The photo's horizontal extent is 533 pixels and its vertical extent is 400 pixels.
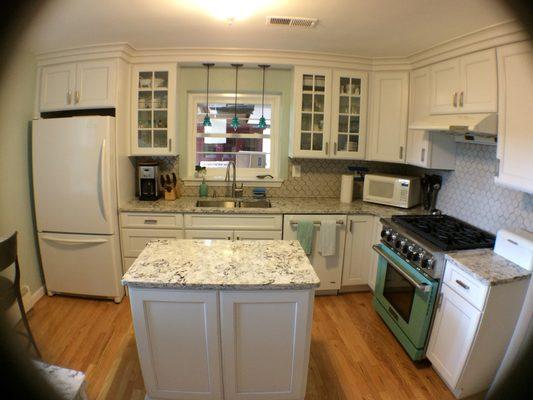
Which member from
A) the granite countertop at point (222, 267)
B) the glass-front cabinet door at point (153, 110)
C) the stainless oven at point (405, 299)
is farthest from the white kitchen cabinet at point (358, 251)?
the glass-front cabinet door at point (153, 110)

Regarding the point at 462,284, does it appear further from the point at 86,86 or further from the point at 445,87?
the point at 86,86

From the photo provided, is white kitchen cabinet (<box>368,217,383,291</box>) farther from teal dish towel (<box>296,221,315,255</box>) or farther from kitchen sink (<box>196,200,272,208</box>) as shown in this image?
kitchen sink (<box>196,200,272,208</box>)

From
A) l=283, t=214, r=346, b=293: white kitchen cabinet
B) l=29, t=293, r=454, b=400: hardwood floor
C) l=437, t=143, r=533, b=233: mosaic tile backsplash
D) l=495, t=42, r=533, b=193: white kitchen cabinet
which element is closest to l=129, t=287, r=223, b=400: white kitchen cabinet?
l=29, t=293, r=454, b=400: hardwood floor

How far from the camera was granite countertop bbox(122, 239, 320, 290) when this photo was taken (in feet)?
3.52

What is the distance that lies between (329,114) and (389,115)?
50cm

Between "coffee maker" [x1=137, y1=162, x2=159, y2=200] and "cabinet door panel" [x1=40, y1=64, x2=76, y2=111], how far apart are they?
26.1 inches

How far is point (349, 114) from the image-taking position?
93.7 inches

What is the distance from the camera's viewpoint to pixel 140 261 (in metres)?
1.24

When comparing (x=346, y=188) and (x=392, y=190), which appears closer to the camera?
(x=392, y=190)

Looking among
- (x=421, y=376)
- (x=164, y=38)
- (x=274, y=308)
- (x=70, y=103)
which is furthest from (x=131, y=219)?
(x=421, y=376)

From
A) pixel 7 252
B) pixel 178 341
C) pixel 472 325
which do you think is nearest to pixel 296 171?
pixel 472 325

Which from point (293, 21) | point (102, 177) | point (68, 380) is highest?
point (293, 21)

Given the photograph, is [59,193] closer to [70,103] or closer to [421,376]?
[70,103]

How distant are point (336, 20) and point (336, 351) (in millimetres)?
1973
